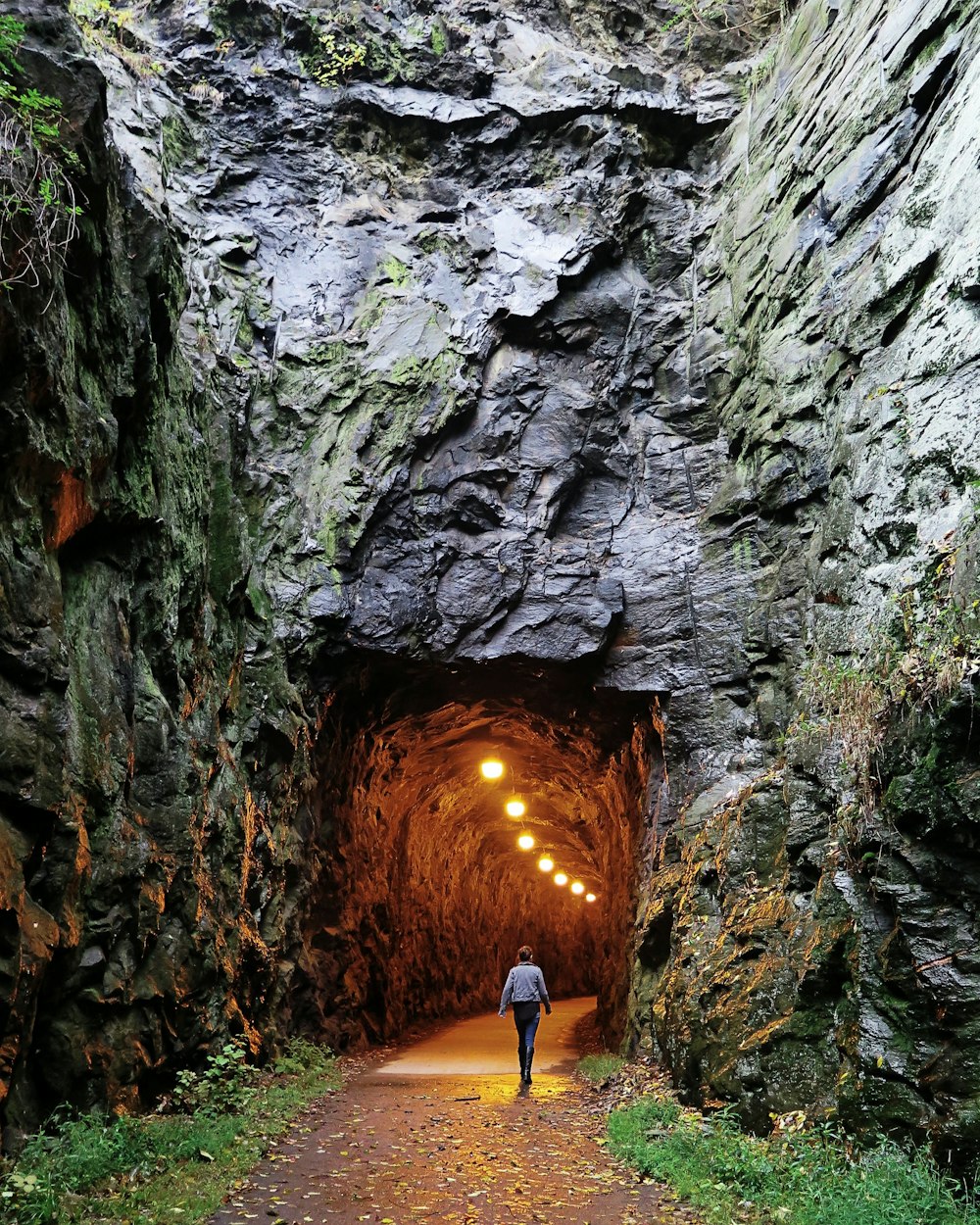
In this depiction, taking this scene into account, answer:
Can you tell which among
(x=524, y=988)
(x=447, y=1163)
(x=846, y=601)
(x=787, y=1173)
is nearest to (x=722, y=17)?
(x=846, y=601)

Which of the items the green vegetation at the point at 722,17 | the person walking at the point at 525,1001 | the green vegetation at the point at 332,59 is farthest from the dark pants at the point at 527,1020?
the green vegetation at the point at 722,17

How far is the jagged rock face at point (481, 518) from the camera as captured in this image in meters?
6.07

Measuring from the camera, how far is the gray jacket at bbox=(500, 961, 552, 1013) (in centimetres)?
1081

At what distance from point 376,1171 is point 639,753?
863 centimetres

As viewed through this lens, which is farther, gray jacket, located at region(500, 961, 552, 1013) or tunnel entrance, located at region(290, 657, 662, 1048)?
tunnel entrance, located at region(290, 657, 662, 1048)

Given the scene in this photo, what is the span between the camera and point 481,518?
44.9 ft

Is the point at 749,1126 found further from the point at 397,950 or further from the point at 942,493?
the point at 397,950

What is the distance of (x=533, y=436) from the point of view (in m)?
14.0

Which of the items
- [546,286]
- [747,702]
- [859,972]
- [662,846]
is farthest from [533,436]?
[859,972]

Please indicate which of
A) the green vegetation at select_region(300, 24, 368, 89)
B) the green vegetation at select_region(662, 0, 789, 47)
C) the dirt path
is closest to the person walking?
the dirt path

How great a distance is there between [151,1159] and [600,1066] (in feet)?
23.4

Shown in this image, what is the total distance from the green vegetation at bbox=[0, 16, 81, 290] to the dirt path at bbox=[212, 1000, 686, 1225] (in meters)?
5.97

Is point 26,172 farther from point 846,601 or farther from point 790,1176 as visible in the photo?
point 846,601

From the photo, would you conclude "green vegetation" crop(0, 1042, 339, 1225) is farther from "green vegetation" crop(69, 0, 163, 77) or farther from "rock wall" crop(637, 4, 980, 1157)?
"green vegetation" crop(69, 0, 163, 77)
